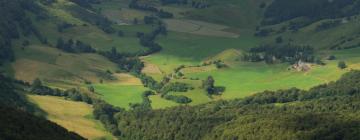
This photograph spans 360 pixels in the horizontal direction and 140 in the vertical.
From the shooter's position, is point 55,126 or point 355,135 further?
point 355,135

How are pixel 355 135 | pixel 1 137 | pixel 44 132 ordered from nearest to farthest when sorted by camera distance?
pixel 1 137 → pixel 44 132 → pixel 355 135

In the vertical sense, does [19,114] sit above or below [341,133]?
above

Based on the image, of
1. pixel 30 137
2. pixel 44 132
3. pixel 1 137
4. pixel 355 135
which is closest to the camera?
pixel 1 137

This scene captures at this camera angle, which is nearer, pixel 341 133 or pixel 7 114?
pixel 7 114

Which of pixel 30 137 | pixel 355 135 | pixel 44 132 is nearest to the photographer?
pixel 30 137

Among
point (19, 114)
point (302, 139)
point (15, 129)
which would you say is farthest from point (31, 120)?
point (302, 139)

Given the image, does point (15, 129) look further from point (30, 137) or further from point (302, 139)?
point (302, 139)

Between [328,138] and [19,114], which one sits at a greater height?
[19,114]

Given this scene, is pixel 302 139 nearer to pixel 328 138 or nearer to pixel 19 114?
pixel 328 138

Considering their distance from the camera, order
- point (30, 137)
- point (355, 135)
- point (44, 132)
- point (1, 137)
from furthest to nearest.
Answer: point (355, 135) < point (44, 132) < point (30, 137) < point (1, 137)
